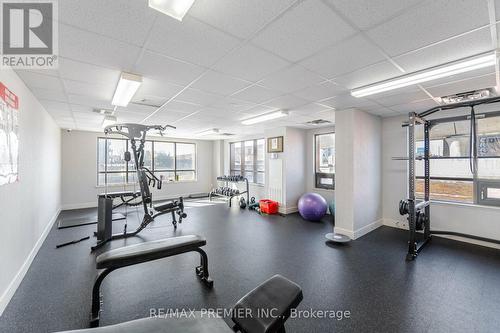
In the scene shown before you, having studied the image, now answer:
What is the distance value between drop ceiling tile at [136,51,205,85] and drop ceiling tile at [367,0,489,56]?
176 cm

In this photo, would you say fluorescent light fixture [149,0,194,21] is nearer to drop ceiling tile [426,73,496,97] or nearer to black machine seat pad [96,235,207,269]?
black machine seat pad [96,235,207,269]

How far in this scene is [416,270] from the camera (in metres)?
2.81

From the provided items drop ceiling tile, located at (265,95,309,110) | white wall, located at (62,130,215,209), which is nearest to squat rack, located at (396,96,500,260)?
drop ceiling tile, located at (265,95,309,110)

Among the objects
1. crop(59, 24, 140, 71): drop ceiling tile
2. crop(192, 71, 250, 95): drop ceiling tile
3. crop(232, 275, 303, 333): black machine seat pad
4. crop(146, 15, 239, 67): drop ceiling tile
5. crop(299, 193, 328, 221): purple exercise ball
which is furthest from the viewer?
crop(299, 193, 328, 221): purple exercise ball

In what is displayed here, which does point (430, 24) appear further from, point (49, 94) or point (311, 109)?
point (49, 94)

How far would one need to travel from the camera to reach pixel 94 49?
190 cm

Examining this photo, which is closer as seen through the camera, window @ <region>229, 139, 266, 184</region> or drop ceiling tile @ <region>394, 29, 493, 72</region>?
drop ceiling tile @ <region>394, 29, 493, 72</region>

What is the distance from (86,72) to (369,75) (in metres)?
3.27

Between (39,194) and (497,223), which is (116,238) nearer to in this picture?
(39,194)

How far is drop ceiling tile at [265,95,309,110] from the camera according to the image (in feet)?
10.9

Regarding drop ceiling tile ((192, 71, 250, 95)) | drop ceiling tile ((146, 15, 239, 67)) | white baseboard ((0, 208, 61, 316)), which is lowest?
white baseboard ((0, 208, 61, 316))

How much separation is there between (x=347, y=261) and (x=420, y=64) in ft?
8.65

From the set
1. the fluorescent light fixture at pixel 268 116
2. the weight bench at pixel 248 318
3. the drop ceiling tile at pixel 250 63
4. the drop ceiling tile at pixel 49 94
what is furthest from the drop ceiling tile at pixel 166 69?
the weight bench at pixel 248 318

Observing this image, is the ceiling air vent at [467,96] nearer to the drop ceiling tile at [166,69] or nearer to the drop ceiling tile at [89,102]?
the drop ceiling tile at [166,69]
